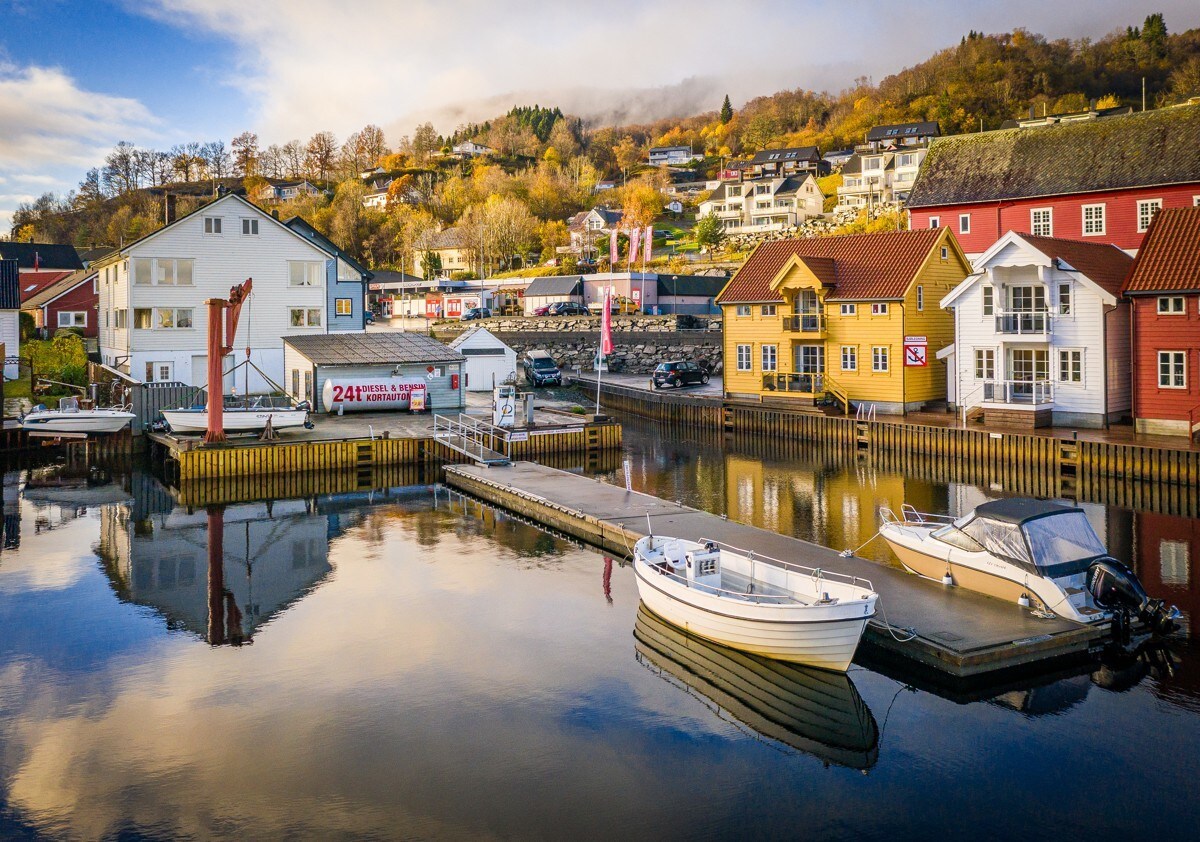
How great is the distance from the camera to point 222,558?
24109mm

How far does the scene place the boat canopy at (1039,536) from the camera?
16609 millimetres

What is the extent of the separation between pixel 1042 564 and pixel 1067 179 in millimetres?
39362

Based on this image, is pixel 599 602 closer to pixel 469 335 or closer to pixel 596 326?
pixel 469 335

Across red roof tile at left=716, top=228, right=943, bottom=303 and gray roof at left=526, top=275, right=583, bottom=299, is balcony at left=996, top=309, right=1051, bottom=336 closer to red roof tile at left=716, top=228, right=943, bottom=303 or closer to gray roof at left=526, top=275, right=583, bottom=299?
red roof tile at left=716, top=228, right=943, bottom=303

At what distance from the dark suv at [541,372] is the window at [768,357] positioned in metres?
19.2

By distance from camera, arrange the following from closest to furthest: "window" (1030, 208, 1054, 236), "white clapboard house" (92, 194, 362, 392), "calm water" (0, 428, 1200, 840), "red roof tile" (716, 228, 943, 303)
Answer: "calm water" (0, 428, 1200, 840) → "red roof tile" (716, 228, 943, 303) → "white clapboard house" (92, 194, 362, 392) → "window" (1030, 208, 1054, 236)

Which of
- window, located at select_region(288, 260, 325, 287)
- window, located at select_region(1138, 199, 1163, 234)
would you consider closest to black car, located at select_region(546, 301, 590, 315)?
window, located at select_region(288, 260, 325, 287)

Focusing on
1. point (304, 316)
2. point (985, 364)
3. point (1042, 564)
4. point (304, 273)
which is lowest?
point (1042, 564)

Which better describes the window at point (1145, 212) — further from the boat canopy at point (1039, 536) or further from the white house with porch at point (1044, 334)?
the boat canopy at point (1039, 536)

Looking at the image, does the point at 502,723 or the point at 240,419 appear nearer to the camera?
the point at 502,723

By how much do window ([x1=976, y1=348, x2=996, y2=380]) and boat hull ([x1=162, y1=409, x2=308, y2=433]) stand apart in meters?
26.3

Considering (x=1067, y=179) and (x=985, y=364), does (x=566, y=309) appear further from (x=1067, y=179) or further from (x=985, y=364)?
(x=985, y=364)

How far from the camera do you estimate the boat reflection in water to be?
13414mm

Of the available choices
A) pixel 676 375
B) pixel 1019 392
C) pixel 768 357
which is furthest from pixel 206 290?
pixel 1019 392
